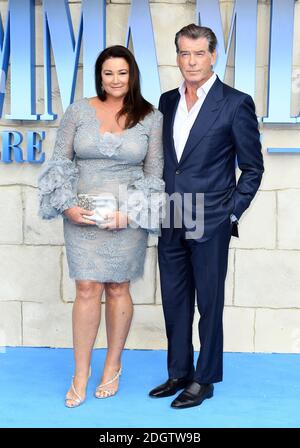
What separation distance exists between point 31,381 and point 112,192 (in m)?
1.09

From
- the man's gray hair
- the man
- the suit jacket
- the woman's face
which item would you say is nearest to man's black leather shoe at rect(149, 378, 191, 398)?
the man

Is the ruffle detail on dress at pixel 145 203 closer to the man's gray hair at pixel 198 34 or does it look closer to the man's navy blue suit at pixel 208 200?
the man's navy blue suit at pixel 208 200

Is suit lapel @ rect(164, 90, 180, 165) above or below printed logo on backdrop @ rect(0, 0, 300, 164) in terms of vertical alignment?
below

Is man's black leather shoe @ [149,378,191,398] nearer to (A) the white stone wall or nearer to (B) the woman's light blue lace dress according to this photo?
(B) the woman's light blue lace dress

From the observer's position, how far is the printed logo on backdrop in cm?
383

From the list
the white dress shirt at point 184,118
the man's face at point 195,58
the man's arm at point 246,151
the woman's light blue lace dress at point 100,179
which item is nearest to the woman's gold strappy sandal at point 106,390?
the woman's light blue lace dress at point 100,179

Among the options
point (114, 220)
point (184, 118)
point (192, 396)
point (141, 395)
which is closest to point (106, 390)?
point (141, 395)

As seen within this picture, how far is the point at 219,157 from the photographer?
10.2ft

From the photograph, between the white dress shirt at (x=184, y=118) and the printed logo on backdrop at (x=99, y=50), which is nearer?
the white dress shirt at (x=184, y=118)

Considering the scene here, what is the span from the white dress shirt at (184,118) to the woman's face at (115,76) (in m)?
0.27

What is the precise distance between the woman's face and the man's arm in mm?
507

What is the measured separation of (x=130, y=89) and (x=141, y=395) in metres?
1.41

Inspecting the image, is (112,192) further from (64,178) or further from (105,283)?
(105,283)

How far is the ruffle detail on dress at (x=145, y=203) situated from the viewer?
10.3 feet
